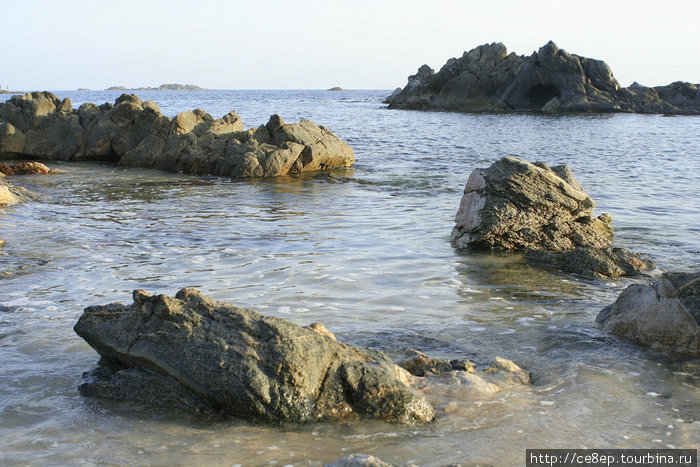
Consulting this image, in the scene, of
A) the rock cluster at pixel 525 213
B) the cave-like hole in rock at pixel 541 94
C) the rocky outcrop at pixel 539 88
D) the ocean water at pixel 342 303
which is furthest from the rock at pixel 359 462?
the cave-like hole in rock at pixel 541 94

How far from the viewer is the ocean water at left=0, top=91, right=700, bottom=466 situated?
3.41 m

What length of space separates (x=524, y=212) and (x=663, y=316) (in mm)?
3544

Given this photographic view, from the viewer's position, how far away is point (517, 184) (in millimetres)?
8406

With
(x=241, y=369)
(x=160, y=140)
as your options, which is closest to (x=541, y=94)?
(x=160, y=140)

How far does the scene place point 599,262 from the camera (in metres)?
7.33

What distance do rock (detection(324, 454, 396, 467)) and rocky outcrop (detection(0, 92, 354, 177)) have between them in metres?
14.1

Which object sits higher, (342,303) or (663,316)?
(663,316)

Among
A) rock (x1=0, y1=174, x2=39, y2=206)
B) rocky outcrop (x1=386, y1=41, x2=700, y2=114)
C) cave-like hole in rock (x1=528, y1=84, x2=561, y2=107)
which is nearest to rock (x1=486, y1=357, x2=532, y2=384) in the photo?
rock (x1=0, y1=174, x2=39, y2=206)

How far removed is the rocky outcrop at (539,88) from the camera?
55.0 metres

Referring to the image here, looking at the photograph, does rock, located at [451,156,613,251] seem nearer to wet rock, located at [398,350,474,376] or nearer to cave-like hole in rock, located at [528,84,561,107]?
wet rock, located at [398,350,474,376]

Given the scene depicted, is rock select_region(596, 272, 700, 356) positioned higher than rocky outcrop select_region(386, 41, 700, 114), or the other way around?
rocky outcrop select_region(386, 41, 700, 114)

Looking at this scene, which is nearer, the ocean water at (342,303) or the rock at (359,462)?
the rock at (359,462)

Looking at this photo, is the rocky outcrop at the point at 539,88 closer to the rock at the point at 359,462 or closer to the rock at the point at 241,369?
→ the rock at the point at 241,369

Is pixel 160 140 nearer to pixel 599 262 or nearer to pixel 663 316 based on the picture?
pixel 599 262
